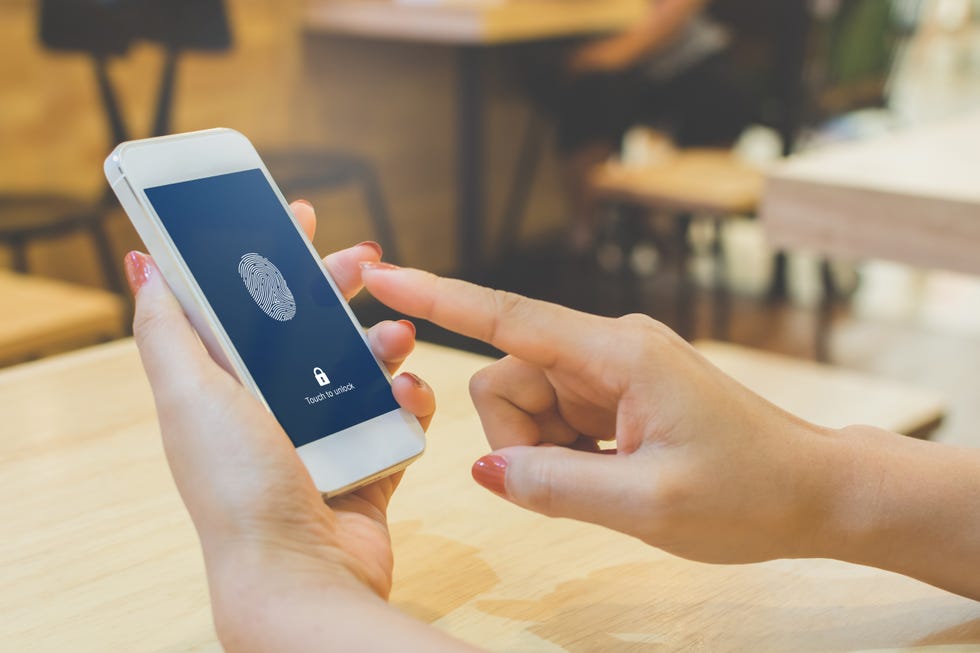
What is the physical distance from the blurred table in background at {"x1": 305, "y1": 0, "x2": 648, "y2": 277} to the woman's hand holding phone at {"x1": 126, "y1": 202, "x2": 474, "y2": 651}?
2016mm

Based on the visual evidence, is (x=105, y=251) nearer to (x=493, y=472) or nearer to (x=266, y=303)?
(x=266, y=303)

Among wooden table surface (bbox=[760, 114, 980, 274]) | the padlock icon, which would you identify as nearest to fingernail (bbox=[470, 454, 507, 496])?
the padlock icon

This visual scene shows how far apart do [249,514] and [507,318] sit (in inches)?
5.6

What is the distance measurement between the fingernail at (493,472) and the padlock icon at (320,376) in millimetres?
118

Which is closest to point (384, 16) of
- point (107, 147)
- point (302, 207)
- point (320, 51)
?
point (320, 51)

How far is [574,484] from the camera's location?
0.48 m

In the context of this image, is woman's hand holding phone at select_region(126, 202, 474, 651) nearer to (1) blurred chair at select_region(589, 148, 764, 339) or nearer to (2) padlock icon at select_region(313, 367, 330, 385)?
(2) padlock icon at select_region(313, 367, 330, 385)

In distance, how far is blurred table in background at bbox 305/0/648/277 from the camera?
8.03 ft

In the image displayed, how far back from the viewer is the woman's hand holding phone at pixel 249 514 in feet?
1.50

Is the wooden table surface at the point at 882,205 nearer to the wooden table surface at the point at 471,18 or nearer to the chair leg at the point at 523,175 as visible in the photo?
the wooden table surface at the point at 471,18

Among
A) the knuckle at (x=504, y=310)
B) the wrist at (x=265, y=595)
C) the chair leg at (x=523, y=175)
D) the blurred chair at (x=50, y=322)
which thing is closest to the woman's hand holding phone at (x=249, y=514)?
the wrist at (x=265, y=595)

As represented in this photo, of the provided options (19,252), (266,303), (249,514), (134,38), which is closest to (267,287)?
(266,303)

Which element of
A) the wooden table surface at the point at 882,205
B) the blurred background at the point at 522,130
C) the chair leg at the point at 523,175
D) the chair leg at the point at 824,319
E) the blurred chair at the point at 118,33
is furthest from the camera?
the chair leg at the point at 523,175

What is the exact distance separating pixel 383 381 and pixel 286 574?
164 millimetres
